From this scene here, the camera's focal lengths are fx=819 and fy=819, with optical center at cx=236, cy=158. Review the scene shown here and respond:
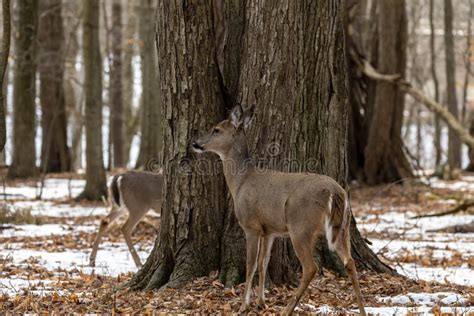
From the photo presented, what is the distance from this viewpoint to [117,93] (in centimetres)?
2842

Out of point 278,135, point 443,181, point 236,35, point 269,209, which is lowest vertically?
point 443,181

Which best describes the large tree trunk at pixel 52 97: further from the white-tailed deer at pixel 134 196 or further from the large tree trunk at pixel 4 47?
the large tree trunk at pixel 4 47

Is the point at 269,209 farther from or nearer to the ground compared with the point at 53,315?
farther from the ground

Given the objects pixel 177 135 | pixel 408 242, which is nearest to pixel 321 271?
pixel 177 135

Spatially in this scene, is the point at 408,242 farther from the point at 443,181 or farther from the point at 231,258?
the point at 443,181

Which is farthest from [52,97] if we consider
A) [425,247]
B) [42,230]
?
[425,247]

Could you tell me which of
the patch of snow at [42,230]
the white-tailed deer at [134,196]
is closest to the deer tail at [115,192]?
the white-tailed deer at [134,196]

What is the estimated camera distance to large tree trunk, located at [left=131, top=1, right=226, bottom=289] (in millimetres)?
7555

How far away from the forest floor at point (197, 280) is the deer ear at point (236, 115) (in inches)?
56.4

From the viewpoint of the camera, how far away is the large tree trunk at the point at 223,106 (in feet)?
24.7

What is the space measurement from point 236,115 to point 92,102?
9.80 metres

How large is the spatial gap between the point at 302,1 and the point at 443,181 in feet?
46.6

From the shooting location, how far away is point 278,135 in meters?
7.55

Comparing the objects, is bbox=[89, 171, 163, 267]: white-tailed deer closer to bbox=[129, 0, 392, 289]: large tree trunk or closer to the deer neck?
bbox=[129, 0, 392, 289]: large tree trunk
